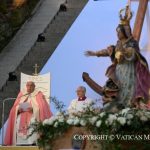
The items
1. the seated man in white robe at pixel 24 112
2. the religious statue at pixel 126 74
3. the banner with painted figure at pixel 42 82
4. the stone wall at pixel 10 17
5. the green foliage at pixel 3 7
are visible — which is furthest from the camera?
the green foliage at pixel 3 7

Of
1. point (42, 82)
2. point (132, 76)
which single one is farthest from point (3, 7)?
point (132, 76)

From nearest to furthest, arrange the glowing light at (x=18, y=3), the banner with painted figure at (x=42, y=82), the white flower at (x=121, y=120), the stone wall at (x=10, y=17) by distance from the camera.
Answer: the white flower at (x=121, y=120) → the banner with painted figure at (x=42, y=82) → the stone wall at (x=10, y=17) → the glowing light at (x=18, y=3)

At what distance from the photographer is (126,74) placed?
8633mm

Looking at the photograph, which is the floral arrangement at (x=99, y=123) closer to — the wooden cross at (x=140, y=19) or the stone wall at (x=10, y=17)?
the wooden cross at (x=140, y=19)

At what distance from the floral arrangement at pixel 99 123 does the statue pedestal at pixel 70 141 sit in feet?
0.16

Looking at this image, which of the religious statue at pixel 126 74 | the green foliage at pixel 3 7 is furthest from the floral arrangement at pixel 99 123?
the green foliage at pixel 3 7

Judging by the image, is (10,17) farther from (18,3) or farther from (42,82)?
Result: (42,82)

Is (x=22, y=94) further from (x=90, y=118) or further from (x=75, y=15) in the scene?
(x=75, y=15)

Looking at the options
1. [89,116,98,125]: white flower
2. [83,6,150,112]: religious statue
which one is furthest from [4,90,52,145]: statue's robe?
[89,116,98,125]: white flower

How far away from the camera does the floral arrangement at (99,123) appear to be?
24.1ft

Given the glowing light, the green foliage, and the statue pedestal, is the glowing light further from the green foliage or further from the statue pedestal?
the statue pedestal

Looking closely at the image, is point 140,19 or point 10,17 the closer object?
point 140,19

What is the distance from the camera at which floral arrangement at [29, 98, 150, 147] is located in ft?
24.1

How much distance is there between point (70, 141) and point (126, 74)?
1.36 metres
